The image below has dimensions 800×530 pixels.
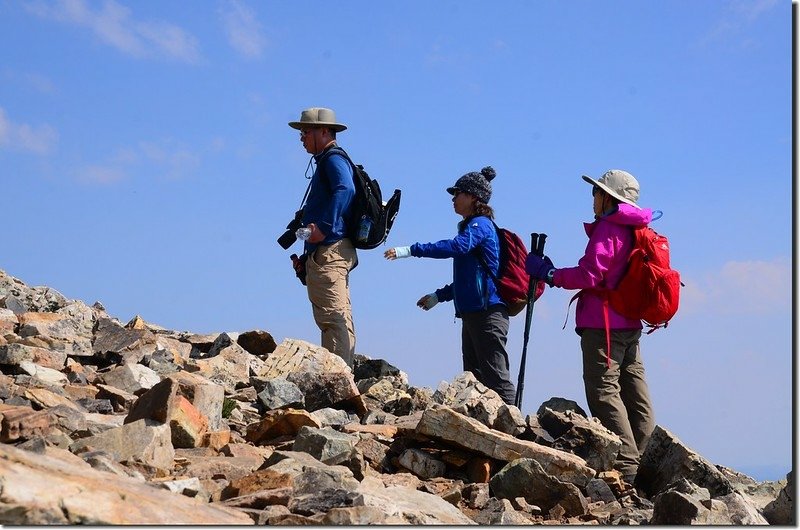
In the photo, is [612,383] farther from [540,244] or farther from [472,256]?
[472,256]

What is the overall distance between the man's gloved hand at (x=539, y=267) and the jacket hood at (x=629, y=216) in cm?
85

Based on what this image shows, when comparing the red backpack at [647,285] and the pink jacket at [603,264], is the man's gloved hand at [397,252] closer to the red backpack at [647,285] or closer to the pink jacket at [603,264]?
the pink jacket at [603,264]

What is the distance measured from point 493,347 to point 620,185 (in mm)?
2527

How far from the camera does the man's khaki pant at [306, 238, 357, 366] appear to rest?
442 inches

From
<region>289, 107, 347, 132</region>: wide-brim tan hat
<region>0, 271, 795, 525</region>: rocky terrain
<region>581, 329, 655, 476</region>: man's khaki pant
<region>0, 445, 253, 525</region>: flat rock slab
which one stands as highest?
<region>289, 107, 347, 132</region>: wide-brim tan hat

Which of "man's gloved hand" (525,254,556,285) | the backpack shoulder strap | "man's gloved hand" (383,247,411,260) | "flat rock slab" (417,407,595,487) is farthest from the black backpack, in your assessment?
"flat rock slab" (417,407,595,487)

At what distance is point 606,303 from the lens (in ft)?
29.8

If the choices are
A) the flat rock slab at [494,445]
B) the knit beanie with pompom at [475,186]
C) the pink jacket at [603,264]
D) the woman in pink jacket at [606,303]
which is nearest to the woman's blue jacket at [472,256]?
the knit beanie with pompom at [475,186]

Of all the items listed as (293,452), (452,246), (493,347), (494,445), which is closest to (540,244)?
(452,246)

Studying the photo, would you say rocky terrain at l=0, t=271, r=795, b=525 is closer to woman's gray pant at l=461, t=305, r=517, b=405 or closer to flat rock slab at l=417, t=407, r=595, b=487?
flat rock slab at l=417, t=407, r=595, b=487

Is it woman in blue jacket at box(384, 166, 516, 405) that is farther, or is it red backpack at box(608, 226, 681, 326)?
woman in blue jacket at box(384, 166, 516, 405)

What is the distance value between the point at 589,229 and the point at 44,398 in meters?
5.06

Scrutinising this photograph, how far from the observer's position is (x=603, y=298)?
910cm

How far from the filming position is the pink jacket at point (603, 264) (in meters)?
8.91
